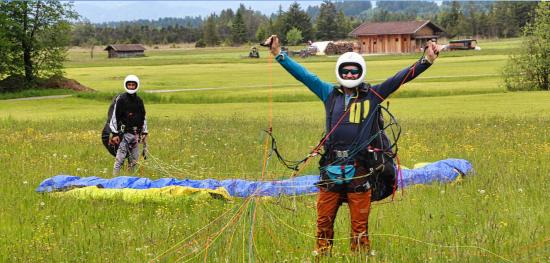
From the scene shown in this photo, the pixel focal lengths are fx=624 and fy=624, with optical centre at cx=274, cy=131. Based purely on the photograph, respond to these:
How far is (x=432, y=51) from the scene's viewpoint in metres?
6.58

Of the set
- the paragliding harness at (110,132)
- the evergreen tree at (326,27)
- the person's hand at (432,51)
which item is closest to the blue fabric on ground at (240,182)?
the paragliding harness at (110,132)

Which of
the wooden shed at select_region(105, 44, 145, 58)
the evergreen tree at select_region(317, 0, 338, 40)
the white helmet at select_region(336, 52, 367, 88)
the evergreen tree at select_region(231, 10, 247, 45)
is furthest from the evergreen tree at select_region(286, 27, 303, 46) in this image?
the evergreen tree at select_region(231, 10, 247, 45)

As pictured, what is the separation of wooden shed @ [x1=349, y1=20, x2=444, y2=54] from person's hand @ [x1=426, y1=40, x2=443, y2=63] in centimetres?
10824

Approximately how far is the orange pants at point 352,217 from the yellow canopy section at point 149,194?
3.51m

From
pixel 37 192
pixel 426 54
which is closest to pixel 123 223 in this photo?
pixel 37 192

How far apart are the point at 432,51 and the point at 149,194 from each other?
565 centimetres

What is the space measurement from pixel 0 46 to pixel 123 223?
44.9 m

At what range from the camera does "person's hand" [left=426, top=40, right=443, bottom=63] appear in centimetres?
659

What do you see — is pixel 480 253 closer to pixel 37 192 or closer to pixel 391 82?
pixel 391 82

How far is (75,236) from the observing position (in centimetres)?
798

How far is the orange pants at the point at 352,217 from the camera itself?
6613 millimetres

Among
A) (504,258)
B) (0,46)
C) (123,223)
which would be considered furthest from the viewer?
(0,46)

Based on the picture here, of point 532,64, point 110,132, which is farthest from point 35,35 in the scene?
point 110,132

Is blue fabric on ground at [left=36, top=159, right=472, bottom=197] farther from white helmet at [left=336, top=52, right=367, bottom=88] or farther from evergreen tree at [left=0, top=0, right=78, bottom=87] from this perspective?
evergreen tree at [left=0, top=0, right=78, bottom=87]
